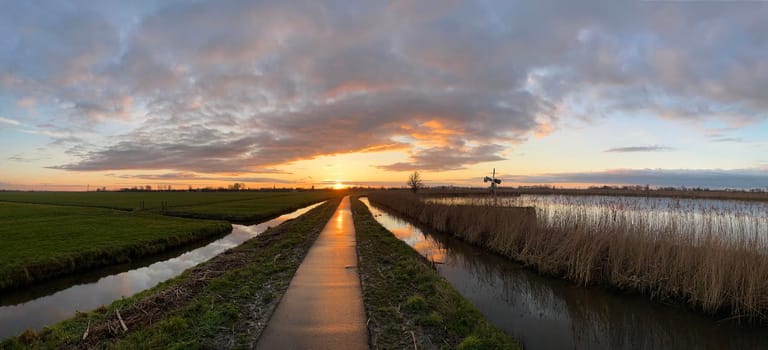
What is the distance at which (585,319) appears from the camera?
8.02 m

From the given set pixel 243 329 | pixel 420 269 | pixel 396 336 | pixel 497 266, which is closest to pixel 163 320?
pixel 243 329

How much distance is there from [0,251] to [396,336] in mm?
17186

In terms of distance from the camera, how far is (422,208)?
95.0ft

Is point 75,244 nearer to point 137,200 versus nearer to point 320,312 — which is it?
point 320,312

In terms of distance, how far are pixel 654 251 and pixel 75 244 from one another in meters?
22.6

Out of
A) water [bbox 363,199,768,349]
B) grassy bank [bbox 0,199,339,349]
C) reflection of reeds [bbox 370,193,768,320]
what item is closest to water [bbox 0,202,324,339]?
grassy bank [bbox 0,199,339,349]

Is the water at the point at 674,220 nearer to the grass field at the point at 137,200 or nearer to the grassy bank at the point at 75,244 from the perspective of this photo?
the grassy bank at the point at 75,244

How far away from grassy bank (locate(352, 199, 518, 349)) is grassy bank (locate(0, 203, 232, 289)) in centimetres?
1129

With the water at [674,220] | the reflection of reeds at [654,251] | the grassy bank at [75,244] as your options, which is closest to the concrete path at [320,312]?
the reflection of reeds at [654,251]

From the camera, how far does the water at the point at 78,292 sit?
27.8 ft

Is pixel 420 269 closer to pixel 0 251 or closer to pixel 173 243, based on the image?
pixel 173 243

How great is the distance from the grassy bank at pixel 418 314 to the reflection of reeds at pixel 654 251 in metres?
5.10

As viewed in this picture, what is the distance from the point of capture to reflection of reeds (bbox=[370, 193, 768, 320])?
25.3 ft

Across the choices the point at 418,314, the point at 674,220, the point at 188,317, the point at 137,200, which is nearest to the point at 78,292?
the point at 188,317
